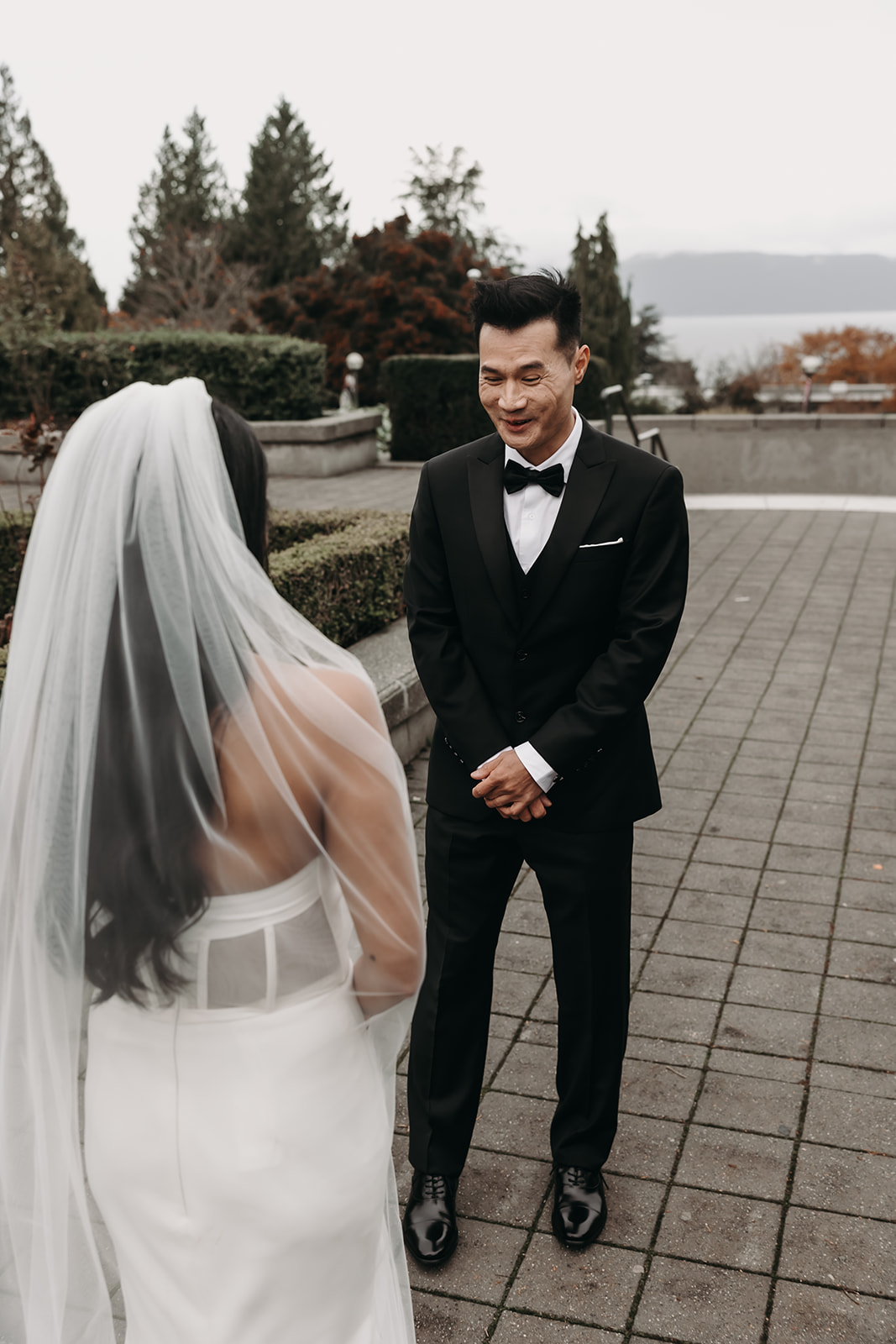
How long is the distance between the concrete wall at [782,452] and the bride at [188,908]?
14518 mm

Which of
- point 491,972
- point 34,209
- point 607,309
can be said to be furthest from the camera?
point 34,209

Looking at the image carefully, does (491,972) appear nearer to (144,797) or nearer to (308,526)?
(144,797)

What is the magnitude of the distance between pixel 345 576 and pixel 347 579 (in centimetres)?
2

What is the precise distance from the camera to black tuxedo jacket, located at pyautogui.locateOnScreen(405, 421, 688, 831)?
2613mm

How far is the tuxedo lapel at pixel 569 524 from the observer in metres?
2.62

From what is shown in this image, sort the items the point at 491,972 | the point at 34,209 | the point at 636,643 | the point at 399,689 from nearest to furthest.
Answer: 1. the point at 636,643
2. the point at 491,972
3. the point at 399,689
4. the point at 34,209

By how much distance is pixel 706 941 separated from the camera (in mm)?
4223

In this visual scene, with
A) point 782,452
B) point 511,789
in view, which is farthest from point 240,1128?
point 782,452

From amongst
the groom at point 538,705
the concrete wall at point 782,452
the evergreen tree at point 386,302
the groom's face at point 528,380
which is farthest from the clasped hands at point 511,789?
the evergreen tree at point 386,302

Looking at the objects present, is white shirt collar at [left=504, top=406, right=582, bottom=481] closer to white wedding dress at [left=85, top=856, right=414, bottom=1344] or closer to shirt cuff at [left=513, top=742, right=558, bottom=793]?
shirt cuff at [left=513, top=742, right=558, bottom=793]

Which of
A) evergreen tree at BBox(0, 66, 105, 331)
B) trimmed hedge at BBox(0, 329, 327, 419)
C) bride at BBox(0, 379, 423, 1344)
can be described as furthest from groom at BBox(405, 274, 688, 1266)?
evergreen tree at BBox(0, 66, 105, 331)

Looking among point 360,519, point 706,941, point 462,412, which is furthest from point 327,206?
point 706,941

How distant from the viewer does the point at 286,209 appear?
57719 mm

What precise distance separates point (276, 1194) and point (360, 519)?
6406mm
